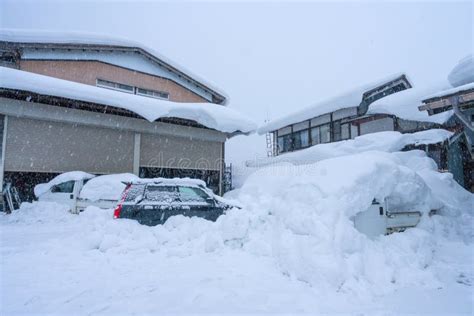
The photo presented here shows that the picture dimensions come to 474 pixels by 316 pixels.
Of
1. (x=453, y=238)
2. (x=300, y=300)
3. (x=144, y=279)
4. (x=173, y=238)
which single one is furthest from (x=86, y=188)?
(x=453, y=238)

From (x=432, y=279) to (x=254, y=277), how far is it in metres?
2.43

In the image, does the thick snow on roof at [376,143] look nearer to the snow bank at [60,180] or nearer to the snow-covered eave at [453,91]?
the snow-covered eave at [453,91]

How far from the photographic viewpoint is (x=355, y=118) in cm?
1503

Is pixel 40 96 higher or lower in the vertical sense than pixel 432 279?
higher

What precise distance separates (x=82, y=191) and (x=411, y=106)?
44.3 ft

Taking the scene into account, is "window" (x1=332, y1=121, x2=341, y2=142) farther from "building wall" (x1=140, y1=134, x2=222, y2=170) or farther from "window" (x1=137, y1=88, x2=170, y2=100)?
"window" (x1=137, y1=88, x2=170, y2=100)

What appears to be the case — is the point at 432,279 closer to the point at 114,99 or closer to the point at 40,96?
the point at 114,99

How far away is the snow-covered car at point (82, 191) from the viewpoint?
750cm

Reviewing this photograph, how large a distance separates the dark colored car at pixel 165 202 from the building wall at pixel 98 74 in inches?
356

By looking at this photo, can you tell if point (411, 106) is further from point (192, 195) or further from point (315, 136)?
point (192, 195)

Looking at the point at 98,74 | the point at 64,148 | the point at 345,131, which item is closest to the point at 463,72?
the point at 345,131

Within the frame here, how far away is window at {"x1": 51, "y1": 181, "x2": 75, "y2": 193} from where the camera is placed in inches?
316

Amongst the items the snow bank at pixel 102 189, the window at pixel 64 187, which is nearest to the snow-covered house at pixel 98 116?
the window at pixel 64 187

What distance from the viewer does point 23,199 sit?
29.5 ft
